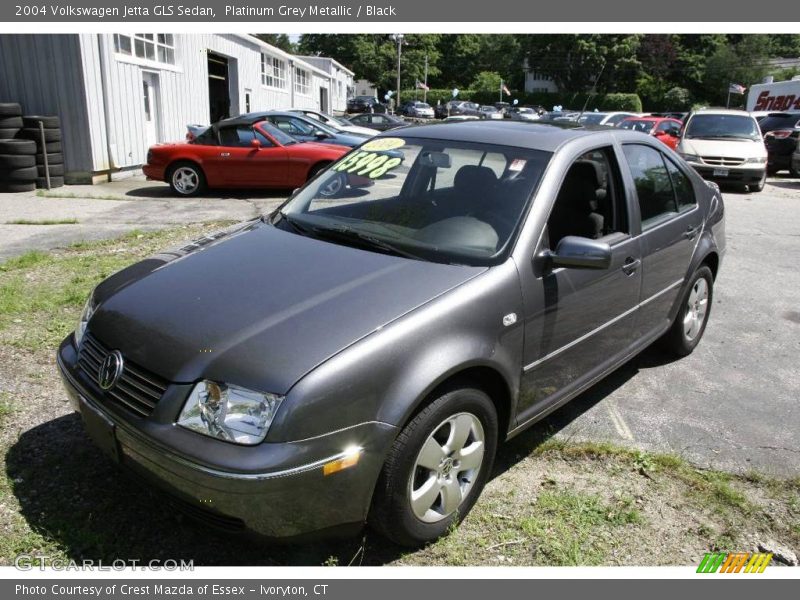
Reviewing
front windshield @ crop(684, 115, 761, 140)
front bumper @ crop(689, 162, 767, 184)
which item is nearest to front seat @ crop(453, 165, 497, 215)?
front bumper @ crop(689, 162, 767, 184)

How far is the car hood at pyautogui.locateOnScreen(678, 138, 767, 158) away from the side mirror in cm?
→ 1290

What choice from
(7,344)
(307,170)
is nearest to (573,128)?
(7,344)

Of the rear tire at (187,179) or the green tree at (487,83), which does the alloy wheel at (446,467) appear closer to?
the rear tire at (187,179)

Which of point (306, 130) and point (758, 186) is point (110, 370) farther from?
point (758, 186)

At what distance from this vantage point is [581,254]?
2949 mm

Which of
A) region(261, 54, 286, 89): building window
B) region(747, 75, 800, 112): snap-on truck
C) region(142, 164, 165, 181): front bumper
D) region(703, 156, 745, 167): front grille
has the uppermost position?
region(261, 54, 286, 89): building window

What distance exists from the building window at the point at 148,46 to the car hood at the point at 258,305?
1304 cm

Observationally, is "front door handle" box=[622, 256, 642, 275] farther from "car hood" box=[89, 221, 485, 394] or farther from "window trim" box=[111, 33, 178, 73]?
"window trim" box=[111, 33, 178, 73]

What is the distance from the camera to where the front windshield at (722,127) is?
48.0 feet

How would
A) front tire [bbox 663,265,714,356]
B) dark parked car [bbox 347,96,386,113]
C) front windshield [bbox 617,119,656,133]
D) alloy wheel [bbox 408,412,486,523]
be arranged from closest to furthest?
alloy wheel [bbox 408,412,486,523], front tire [bbox 663,265,714,356], front windshield [bbox 617,119,656,133], dark parked car [bbox 347,96,386,113]

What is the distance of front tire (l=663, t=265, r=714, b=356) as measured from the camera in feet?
15.1

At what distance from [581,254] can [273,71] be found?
2958 centimetres

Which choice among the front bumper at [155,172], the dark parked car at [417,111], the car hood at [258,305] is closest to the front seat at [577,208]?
the car hood at [258,305]

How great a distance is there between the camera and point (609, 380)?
4.49 meters
